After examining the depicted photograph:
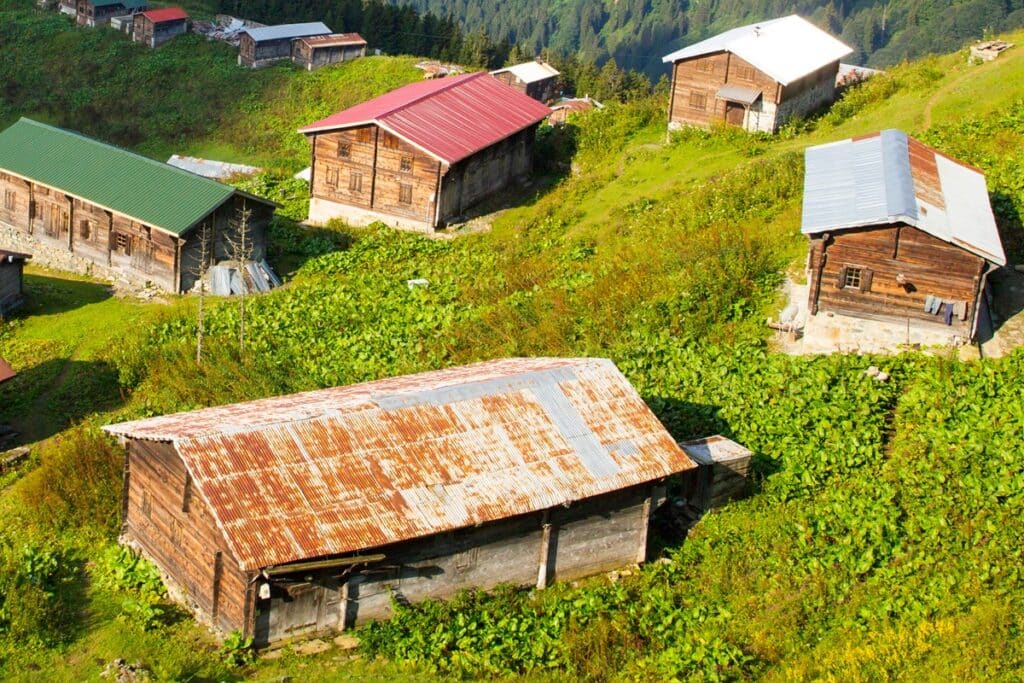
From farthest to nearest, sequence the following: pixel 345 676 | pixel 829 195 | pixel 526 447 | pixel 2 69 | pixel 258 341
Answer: pixel 2 69 < pixel 258 341 < pixel 829 195 < pixel 526 447 < pixel 345 676

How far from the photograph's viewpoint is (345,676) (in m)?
19.5

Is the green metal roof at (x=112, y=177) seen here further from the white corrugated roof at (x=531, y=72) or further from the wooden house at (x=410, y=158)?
the white corrugated roof at (x=531, y=72)

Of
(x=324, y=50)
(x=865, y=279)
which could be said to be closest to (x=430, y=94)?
(x=865, y=279)

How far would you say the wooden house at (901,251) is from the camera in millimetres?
28969

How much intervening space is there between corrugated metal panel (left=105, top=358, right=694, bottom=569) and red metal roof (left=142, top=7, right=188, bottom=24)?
58251 mm

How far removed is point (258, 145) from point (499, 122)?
834 inches

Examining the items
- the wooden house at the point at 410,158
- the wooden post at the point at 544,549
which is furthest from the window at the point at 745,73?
the wooden post at the point at 544,549

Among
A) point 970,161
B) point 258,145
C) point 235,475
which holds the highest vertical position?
point 970,161

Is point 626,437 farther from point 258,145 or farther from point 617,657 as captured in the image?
point 258,145

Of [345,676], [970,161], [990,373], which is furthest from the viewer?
[970,161]

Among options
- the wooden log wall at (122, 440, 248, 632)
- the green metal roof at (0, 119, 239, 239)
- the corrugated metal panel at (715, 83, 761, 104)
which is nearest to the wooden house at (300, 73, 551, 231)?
the green metal roof at (0, 119, 239, 239)

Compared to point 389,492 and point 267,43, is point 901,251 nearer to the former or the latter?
point 389,492

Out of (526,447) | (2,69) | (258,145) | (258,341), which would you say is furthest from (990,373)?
(2,69)

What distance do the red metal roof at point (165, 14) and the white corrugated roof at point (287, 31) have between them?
17.9ft
